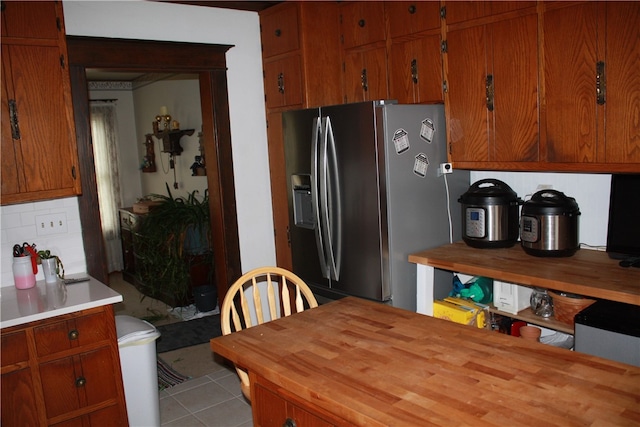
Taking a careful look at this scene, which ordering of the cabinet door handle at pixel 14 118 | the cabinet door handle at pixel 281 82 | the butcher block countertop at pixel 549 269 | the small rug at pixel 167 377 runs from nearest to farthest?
the butcher block countertop at pixel 549 269, the cabinet door handle at pixel 14 118, the small rug at pixel 167 377, the cabinet door handle at pixel 281 82

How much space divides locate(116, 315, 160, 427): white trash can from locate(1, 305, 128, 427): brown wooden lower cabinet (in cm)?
17

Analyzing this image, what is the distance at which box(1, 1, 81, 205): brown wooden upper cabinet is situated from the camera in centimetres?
254

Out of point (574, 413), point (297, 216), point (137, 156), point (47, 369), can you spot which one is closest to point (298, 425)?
point (574, 413)

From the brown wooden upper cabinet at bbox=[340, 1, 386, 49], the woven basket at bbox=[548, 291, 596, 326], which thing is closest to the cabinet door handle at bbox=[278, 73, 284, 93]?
the brown wooden upper cabinet at bbox=[340, 1, 386, 49]

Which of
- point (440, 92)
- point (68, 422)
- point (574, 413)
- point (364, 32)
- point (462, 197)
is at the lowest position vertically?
point (68, 422)

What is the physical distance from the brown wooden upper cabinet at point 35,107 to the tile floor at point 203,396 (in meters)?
1.44

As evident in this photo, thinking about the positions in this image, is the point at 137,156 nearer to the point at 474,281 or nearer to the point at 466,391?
the point at 474,281

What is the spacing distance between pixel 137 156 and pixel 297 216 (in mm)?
4660

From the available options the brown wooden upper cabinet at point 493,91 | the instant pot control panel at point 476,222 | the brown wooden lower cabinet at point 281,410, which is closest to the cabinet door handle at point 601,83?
the brown wooden upper cabinet at point 493,91

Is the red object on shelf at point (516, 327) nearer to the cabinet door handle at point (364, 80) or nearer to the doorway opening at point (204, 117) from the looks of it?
the cabinet door handle at point (364, 80)

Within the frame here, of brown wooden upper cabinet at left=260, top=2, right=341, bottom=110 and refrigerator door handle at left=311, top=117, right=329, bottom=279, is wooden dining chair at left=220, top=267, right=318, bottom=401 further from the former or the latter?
brown wooden upper cabinet at left=260, top=2, right=341, bottom=110

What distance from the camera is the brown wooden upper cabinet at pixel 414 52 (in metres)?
2.96

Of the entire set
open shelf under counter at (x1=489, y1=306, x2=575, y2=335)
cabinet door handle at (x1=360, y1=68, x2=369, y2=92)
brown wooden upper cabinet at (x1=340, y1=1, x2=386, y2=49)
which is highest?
brown wooden upper cabinet at (x1=340, y1=1, x2=386, y2=49)

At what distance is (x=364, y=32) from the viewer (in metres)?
3.31
